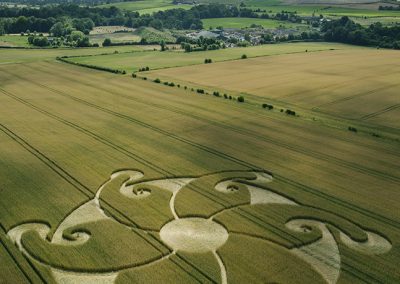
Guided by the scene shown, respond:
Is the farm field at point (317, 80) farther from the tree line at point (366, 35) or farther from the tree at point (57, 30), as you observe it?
the tree at point (57, 30)

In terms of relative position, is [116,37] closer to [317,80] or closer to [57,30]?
[57,30]

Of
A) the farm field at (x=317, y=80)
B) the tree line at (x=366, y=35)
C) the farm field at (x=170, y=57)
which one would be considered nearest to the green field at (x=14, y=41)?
the farm field at (x=170, y=57)

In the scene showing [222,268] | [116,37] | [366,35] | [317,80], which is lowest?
[222,268]

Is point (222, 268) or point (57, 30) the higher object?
point (57, 30)

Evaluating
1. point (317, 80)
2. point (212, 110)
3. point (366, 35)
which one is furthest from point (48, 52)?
point (366, 35)

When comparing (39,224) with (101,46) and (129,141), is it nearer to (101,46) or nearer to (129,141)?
(129,141)

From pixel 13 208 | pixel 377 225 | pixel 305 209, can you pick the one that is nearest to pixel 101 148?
pixel 13 208
